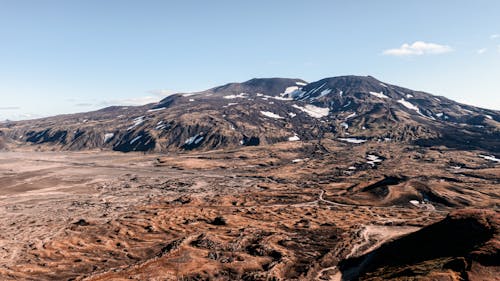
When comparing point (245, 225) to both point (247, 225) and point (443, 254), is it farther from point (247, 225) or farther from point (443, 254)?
point (443, 254)

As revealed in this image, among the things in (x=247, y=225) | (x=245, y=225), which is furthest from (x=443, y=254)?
(x=245, y=225)

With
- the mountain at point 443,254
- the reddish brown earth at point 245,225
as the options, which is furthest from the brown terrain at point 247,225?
the reddish brown earth at point 245,225

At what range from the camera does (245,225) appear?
219ft

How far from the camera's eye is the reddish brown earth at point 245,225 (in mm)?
42781

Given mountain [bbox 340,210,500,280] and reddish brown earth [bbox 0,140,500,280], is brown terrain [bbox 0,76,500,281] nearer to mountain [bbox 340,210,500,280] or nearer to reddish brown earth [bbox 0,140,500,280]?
mountain [bbox 340,210,500,280]

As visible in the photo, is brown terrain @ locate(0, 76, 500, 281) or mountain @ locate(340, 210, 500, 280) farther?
brown terrain @ locate(0, 76, 500, 281)

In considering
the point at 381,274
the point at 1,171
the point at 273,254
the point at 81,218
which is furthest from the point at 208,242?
the point at 1,171

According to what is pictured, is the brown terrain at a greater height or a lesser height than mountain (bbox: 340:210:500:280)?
lesser

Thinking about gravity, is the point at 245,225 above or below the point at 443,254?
below

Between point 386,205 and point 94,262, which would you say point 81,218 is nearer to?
point 94,262

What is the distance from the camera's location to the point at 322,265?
45.9m

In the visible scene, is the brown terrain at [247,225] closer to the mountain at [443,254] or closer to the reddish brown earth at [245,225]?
the mountain at [443,254]

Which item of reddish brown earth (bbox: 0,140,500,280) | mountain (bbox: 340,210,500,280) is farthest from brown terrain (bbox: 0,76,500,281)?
reddish brown earth (bbox: 0,140,500,280)

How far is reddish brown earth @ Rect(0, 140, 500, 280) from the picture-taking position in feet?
140
